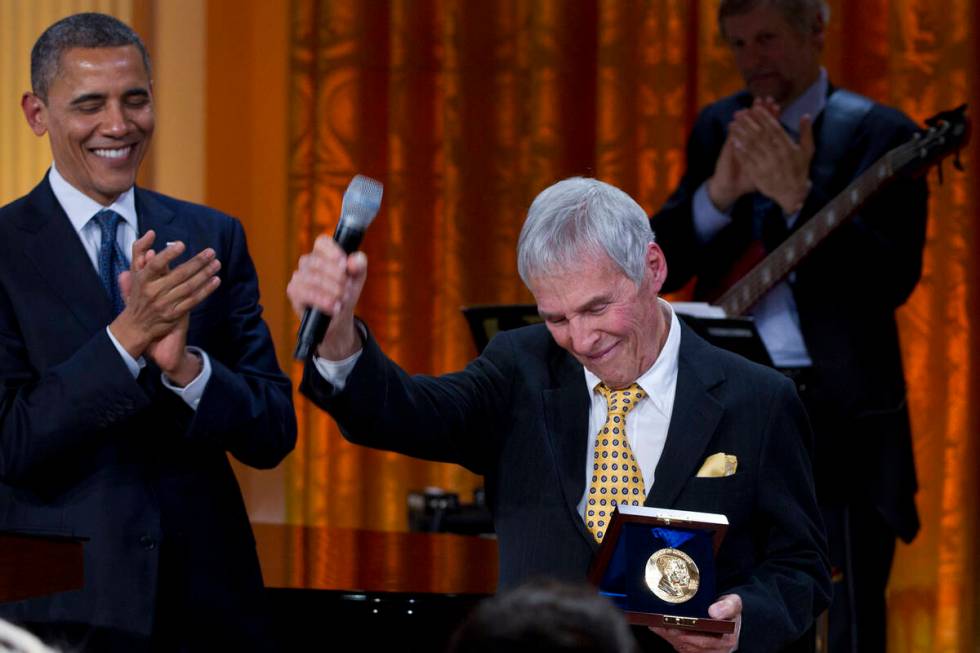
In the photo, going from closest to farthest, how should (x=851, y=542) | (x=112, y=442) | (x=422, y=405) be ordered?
1. (x=422, y=405)
2. (x=112, y=442)
3. (x=851, y=542)

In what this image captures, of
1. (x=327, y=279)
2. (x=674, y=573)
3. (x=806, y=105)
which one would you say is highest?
(x=806, y=105)

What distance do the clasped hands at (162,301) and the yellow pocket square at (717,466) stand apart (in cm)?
80

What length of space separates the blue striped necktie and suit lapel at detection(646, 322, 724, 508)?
943 mm

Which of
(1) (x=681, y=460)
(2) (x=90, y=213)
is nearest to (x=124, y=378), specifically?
(2) (x=90, y=213)

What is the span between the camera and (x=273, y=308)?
5109mm

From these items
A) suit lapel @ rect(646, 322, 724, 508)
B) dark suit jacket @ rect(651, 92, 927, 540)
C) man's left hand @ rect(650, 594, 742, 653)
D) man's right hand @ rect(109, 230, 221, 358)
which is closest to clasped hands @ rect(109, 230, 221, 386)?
man's right hand @ rect(109, 230, 221, 358)

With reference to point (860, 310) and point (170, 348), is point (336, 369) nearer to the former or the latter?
point (170, 348)

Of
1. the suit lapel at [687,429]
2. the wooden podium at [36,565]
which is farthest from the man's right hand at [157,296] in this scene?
the suit lapel at [687,429]

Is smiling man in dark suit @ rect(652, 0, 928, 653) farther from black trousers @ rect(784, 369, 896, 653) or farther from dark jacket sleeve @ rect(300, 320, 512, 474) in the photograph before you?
dark jacket sleeve @ rect(300, 320, 512, 474)

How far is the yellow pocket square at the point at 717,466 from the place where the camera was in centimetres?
212

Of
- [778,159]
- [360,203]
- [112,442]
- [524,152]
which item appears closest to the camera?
[360,203]

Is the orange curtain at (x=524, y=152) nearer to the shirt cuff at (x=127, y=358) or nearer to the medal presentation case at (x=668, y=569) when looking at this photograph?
the shirt cuff at (x=127, y=358)

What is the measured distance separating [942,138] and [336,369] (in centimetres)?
220

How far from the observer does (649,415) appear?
218cm
